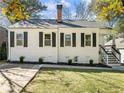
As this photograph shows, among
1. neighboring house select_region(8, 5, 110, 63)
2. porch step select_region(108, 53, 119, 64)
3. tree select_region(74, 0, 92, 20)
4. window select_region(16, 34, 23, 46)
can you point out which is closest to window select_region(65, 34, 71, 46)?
neighboring house select_region(8, 5, 110, 63)

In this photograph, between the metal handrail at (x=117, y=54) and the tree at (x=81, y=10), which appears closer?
the metal handrail at (x=117, y=54)

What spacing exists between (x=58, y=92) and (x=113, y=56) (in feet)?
52.4

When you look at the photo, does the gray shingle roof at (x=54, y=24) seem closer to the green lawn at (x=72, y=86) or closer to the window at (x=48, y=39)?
the window at (x=48, y=39)

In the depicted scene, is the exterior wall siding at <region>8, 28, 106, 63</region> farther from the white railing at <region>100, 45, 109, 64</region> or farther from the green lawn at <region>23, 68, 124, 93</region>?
the green lawn at <region>23, 68, 124, 93</region>

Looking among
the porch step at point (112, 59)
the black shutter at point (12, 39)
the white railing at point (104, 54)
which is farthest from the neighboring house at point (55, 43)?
the porch step at point (112, 59)

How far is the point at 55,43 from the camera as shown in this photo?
26875 mm

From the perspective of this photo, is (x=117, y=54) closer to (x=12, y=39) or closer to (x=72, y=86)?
(x=12, y=39)

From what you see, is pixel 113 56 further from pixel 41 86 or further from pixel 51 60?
pixel 41 86

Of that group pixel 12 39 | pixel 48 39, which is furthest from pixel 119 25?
pixel 12 39

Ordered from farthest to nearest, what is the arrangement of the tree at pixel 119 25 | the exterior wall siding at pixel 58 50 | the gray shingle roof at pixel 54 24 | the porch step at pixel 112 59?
the tree at pixel 119 25 → the gray shingle roof at pixel 54 24 → the exterior wall siding at pixel 58 50 → the porch step at pixel 112 59

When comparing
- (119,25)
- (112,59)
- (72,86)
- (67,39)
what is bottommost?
(72,86)

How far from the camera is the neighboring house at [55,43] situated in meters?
26.9

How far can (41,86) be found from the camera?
12789 millimetres

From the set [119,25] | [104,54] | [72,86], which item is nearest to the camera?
[72,86]
